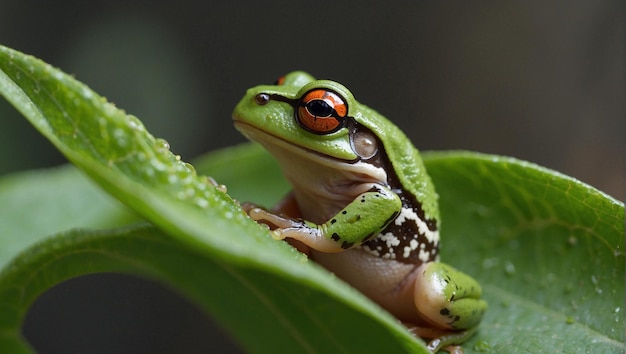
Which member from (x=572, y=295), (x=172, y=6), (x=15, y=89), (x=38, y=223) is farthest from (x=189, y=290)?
(x=172, y=6)

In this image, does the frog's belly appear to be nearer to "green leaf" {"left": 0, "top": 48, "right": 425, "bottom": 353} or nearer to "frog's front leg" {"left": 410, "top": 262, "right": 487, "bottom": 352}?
"frog's front leg" {"left": 410, "top": 262, "right": 487, "bottom": 352}

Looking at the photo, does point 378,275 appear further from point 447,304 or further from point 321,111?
point 321,111

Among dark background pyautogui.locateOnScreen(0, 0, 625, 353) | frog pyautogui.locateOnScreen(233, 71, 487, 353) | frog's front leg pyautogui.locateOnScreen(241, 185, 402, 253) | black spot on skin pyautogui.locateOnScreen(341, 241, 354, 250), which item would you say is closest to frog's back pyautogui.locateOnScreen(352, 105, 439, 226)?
frog pyautogui.locateOnScreen(233, 71, 487, 353)

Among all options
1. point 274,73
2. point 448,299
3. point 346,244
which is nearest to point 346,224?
point 346,244

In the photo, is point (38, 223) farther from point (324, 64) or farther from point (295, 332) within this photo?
point (324, 64)

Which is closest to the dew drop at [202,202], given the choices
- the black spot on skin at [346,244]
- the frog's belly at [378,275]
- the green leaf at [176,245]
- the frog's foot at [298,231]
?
the green leaf at [176,245]

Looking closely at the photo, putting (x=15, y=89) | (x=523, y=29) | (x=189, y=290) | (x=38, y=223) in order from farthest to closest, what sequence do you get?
(x=523, y=29) → (x=38, y=223) → (x=189, y=290) → (x=15, y=89)

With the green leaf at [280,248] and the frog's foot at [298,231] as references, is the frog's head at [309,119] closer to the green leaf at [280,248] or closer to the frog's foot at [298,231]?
the frog's foot at [298,231]

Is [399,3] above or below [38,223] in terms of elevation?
above
